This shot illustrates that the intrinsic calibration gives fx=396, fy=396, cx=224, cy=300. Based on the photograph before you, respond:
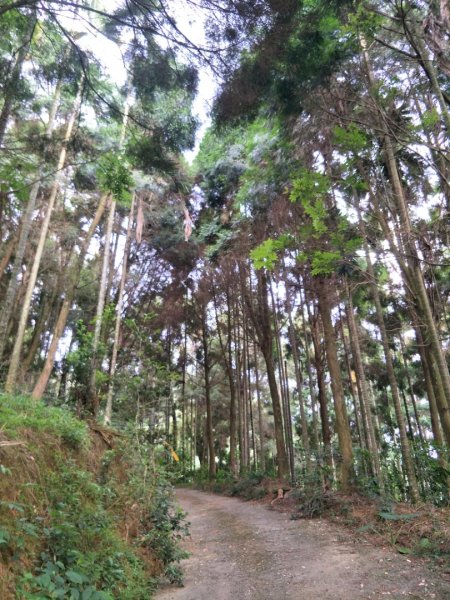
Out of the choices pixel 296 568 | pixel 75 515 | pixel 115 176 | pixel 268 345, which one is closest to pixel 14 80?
pixel 115 176

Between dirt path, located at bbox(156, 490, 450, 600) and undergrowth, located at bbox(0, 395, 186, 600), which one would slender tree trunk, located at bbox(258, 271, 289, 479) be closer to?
dirt path, located at bbox(156, 490, 450, 600)

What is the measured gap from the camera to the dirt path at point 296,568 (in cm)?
370

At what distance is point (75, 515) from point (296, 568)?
2.59 meters

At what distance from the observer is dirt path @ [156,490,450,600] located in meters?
3.70

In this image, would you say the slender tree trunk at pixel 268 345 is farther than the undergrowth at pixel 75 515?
Yes

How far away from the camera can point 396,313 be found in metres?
12.5

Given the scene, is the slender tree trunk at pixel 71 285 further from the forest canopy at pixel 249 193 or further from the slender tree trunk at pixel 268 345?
the slender tree trunk at pixel 268 345

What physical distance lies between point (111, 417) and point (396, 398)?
548 centimetres

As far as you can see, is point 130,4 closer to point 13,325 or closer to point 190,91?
point 190,91

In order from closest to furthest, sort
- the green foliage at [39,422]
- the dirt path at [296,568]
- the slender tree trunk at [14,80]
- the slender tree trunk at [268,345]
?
the dirt path at [296,568], the green foliage at [39,422], the slender tree trunk at [14,80], the slender tree trunk at [268,345]

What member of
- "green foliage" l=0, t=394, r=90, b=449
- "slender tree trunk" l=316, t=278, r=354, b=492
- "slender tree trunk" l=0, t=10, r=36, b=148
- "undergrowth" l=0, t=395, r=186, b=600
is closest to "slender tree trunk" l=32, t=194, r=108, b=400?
"green foliage" l=0, t=394, r=90, b=449

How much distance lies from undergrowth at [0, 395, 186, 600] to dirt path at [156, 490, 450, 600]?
582 millimetres

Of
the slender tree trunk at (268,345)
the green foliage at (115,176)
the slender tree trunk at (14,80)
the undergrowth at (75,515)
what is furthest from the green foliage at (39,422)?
the slender tree trunk at (268,345)

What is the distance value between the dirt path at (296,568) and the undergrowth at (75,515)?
0.58 metres
